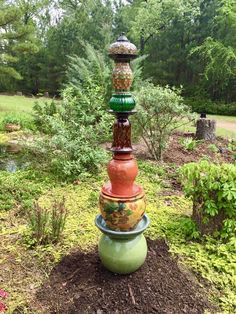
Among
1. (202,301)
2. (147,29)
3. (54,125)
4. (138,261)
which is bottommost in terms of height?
(202,301)

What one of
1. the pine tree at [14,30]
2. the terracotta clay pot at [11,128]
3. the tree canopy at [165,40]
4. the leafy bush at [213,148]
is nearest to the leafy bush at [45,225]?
the leafy bush at [213,148]

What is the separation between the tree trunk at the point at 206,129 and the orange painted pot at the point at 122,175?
506 centimetres

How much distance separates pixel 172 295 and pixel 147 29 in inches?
655

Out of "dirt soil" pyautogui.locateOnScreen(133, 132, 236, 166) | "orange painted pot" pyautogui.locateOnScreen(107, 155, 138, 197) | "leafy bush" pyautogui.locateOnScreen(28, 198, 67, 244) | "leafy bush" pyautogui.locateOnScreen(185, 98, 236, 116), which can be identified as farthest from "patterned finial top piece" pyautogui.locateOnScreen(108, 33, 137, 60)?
"leafy bush" pyautogui.locateOnScreen(185, 98, 236, 116)

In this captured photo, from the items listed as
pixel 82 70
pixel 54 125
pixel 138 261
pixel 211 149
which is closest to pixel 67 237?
pixel 138 261

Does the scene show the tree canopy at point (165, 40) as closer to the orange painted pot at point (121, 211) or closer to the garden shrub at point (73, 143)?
the garden shrub at point (73, 143)

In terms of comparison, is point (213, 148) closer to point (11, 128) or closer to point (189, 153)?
point (189, 153)

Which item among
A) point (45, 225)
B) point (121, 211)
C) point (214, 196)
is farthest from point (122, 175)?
point (45, 225)

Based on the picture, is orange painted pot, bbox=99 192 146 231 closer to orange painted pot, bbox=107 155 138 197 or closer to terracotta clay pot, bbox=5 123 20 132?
orange painted pot, bbox=107 155 138 197

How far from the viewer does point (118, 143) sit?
89.0 inches

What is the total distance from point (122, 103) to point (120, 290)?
137 centimetres

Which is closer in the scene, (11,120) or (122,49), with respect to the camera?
(122,49)

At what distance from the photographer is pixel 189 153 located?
20.1 ft

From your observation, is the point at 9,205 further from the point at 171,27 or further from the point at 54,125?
the point at 171,27
